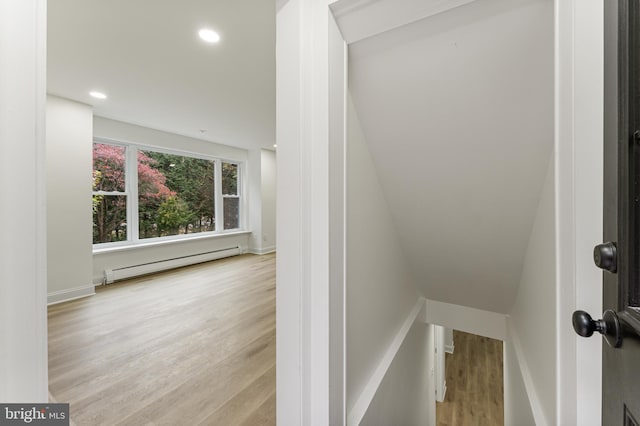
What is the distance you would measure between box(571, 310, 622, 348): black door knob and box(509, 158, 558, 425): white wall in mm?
522

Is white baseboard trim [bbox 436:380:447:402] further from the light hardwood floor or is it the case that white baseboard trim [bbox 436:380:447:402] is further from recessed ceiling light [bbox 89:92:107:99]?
recessed ceiling light [bbox 89:92:107:99]

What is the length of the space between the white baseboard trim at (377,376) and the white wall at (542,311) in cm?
75

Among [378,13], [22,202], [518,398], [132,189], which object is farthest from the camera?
[132,189]

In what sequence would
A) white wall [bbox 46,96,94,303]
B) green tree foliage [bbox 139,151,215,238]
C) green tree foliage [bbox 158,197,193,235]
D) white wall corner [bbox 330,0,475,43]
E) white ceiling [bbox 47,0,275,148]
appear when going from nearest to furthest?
1. white wall corner [bbox 330,0,475,43]
2. white ceiling [bbox 47,0,275,148]
3. white wall [bbox 46,96,94,303]
4. green tree foliage [bbox 139,151,215,238]
5. green tree foliage [bbox 158,197,193,235]

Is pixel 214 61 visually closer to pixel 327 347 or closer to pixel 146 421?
pixel 327 347

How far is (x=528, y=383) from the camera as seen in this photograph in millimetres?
1555

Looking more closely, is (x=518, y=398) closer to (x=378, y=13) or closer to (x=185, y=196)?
(x=378, y=13)

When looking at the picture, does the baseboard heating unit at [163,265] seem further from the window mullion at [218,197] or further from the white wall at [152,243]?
the window mullion at [218,197]

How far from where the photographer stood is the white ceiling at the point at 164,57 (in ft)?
5.57

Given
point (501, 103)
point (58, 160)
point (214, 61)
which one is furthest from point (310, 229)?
point (58, 160)

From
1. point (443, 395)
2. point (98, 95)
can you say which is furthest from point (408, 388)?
point (98, 95)

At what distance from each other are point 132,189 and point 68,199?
1.00 m

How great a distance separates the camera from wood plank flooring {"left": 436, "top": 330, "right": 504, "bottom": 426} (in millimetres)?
3906

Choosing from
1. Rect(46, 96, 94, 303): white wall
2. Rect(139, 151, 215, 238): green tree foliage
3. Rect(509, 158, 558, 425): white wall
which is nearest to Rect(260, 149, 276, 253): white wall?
Rect(139, 151, 215, 238): green tree foliage
